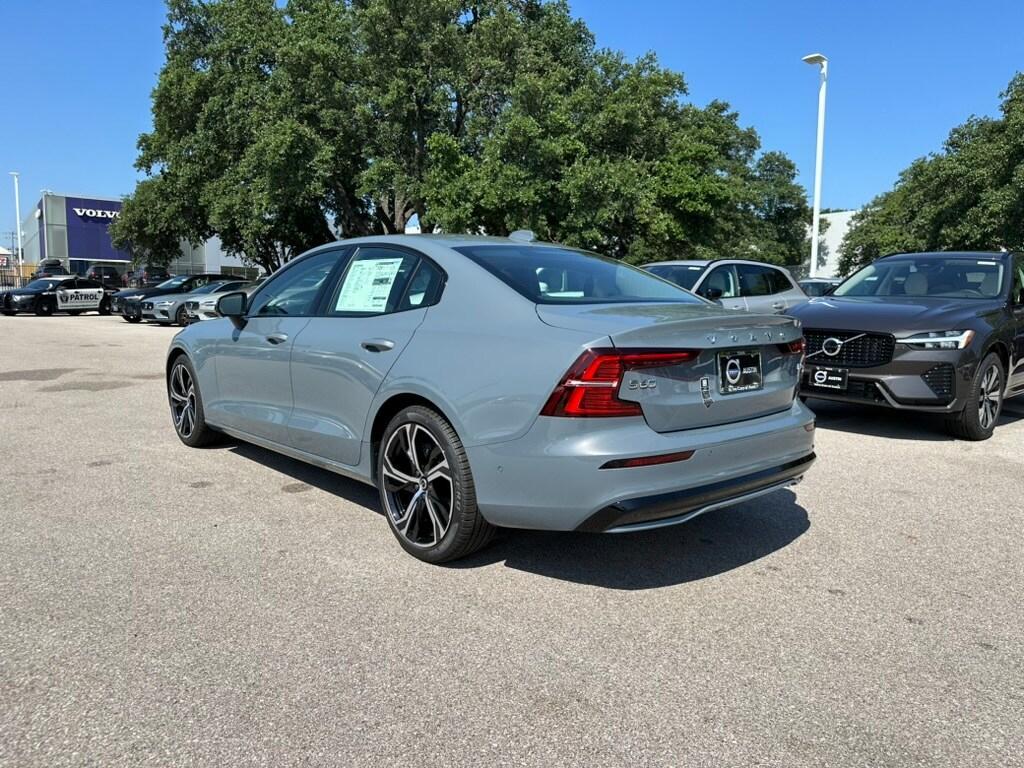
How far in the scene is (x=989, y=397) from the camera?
6.77 metres

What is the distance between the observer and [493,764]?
87.4 inches

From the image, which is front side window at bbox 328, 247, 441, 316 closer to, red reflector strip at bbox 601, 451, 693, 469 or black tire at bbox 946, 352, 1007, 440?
red reflector strip at bbox 601, 451, 693, 469

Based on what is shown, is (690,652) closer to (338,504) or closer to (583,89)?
(338,504)

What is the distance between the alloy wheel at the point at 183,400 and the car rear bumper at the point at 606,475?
137 inches

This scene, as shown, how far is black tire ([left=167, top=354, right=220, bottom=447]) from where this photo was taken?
5891mm

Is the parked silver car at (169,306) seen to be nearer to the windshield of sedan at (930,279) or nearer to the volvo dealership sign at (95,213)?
the windshield of sedan at (930,279)

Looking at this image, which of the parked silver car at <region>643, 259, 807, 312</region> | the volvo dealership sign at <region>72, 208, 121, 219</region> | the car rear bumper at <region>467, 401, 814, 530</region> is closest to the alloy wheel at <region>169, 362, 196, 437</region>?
the car rear bumper at <region>467, 401, 814, 530</region>

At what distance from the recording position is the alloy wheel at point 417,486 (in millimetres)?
3615

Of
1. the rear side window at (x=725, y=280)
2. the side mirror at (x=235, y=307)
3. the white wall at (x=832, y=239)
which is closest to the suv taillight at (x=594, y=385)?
the side mirror at (x=235, y=307)

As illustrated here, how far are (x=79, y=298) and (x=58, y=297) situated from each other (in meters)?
0.73

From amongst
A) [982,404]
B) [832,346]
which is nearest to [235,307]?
[832,346]

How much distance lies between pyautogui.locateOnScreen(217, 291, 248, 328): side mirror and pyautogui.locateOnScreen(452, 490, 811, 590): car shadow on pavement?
2480mm

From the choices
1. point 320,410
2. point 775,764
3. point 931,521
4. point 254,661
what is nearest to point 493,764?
point 775,764

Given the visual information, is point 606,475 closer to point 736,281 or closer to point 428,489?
point 428,489
